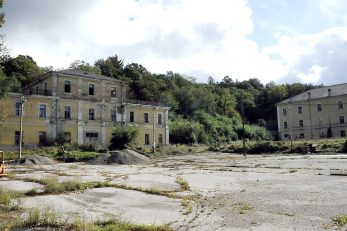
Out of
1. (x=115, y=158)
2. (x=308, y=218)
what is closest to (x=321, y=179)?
(x=308, y=218)

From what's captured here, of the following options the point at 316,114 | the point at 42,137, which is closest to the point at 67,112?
the point at 42,137

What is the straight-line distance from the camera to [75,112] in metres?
50.9

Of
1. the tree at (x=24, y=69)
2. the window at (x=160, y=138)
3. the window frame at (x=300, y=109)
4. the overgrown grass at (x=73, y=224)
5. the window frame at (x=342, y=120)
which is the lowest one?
the overgrown grass at (x=73, y=224)

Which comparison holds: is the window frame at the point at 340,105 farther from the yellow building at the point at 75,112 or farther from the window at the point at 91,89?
the window at the point at 91,89

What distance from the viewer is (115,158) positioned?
33250 millimetres

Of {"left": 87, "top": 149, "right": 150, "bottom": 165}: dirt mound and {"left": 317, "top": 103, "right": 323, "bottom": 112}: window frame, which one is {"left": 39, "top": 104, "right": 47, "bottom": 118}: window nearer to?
{"left": 87, "top": 149, "right": 150, "bottom": 165}: dirt mound

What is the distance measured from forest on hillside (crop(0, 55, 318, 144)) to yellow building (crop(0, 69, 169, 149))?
1001 centimetres

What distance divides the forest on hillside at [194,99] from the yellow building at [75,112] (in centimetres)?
1001

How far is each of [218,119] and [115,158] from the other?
207 feet

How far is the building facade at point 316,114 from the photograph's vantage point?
73188 millimetres

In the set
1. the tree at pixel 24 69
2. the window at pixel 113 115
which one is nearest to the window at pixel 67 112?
the window at pixel 113 115

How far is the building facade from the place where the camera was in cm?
7319

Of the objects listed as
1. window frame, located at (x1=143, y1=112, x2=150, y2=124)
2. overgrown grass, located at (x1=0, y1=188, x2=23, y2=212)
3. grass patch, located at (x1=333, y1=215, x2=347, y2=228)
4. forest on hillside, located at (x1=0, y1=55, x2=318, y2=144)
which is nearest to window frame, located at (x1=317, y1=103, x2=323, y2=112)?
forest on hillside, located at (x1=0, y1=55, x2=318, y2=144)

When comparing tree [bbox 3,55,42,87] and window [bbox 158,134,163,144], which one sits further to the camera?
tree [bbox 3,55,42,87]
